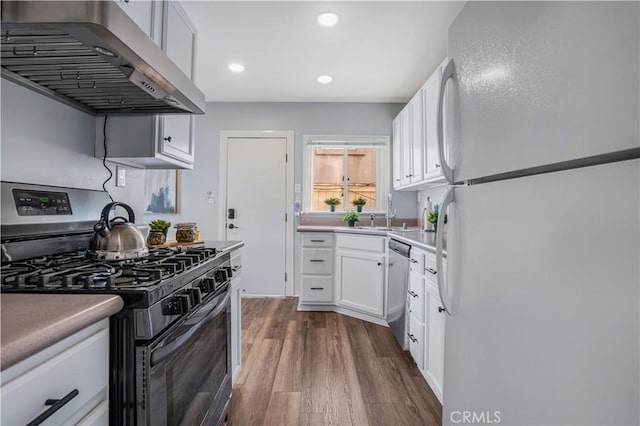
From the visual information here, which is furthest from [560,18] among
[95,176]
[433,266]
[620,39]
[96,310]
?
[95,176]

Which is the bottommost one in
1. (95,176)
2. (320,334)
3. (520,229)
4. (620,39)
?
(320,334)

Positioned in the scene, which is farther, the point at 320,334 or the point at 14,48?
the point at 320,334

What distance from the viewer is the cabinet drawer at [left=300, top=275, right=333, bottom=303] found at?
10.9 feet

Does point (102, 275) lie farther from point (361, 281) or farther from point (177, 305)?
point (361, 281)

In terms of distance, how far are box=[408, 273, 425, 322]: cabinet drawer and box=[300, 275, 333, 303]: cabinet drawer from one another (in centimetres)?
121

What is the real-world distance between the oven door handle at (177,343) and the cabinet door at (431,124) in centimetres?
185

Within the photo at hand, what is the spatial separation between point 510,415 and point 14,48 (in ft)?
5.57

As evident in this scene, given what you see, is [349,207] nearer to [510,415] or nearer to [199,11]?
[199,11]

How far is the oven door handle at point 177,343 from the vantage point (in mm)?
854

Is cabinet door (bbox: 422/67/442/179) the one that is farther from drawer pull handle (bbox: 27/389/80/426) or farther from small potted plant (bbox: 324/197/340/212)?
drawer pull handle (bbox: 27/389/80/426)

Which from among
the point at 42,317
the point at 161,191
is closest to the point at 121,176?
the point at 42,317

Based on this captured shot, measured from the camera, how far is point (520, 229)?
75 cm

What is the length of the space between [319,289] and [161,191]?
90.6 inches

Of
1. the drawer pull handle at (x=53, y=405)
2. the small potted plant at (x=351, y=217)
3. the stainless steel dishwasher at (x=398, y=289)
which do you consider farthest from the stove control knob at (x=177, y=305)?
the small potted plant at (x=351, y=217)
